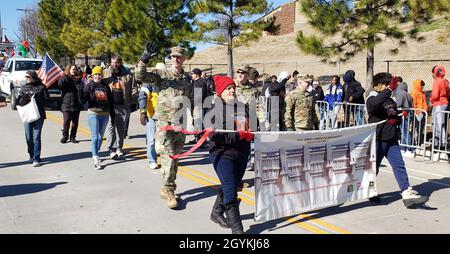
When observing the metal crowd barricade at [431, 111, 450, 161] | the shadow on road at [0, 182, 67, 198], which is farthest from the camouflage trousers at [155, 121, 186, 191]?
the metal crowd barricade at [431, 111, 450, 161]

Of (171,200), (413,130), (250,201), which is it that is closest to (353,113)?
(413,130)

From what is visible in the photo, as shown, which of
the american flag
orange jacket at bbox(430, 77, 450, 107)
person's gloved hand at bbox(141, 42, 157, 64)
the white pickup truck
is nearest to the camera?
person's gloved hand at bbox(141, 42, 157, 64)

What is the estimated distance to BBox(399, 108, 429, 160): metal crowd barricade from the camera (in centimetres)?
1012

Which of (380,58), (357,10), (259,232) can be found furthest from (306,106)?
(380,58)

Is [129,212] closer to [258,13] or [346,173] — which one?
[346,173]

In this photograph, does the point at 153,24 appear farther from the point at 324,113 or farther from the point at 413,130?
the point at 413,130

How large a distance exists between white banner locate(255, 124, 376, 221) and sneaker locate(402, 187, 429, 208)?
409 millimetres

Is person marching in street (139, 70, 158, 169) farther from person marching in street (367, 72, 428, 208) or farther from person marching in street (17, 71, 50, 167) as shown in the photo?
person marching in street (367, 72, 428, 208)

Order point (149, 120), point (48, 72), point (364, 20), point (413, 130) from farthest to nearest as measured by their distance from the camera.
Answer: point (364, 20) → point (48, 72) → point (413, 130) → point (149, 120)

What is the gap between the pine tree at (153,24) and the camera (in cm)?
2784

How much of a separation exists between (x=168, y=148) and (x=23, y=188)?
2.61 metres

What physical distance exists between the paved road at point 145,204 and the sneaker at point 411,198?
107 mm

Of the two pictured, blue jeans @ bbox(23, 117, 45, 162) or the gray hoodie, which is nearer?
blue jeans @ bbox(23, 117, 45, 162)

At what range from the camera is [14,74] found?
781 inches
